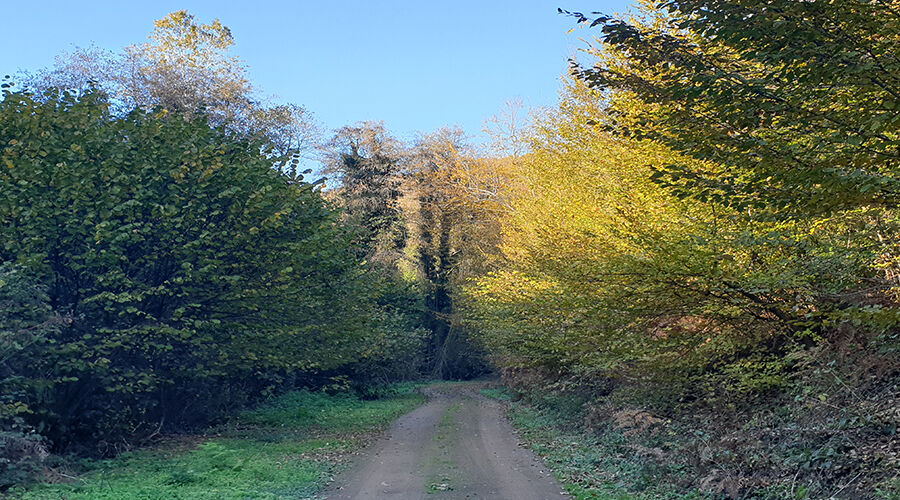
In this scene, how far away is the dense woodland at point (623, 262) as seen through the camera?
670 centimetres

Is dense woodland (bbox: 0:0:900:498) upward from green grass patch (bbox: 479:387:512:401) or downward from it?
upward

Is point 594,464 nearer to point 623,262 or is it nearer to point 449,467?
point 449,467

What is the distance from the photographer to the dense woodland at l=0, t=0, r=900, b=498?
6703 mm

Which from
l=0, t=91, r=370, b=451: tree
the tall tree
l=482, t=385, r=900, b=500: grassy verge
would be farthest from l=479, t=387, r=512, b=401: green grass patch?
l=482, t=385, r=900, b=500: grassy verge

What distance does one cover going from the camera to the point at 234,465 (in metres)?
12.0

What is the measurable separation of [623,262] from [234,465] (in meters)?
7.62

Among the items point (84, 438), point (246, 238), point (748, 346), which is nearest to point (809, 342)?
point (748, 346)

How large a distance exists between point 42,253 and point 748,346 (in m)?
12.7

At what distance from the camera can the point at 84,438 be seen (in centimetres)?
1418

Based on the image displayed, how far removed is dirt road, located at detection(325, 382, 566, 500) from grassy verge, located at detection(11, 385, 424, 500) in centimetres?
71

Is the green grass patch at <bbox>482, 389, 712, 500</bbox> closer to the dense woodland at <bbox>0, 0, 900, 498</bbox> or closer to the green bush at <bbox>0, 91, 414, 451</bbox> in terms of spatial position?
the dense woodland at <bbox>0, 0, 900, 498</bbox>

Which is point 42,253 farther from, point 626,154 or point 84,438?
point 626,154

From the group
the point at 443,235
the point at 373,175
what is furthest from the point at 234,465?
the point at 443,235

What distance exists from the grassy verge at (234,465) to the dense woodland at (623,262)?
105 centimetres
